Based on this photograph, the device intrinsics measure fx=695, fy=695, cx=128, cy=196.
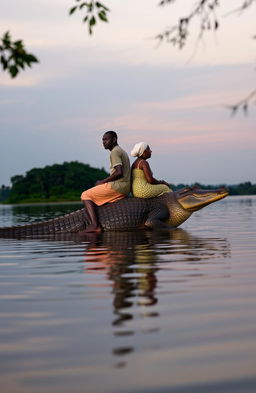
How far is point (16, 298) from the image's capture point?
5664 mm

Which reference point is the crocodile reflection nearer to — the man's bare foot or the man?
the man's bare foot

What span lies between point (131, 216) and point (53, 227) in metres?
1.65

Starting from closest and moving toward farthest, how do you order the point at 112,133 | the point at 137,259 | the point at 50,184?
the point at 137,259 → the point at 112,133 → the point at 50,184

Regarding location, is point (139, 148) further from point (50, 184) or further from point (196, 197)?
point (50, 184)

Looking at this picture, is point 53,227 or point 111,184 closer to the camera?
point 111,184

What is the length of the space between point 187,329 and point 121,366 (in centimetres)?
88

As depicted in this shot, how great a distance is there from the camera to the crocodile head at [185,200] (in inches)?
577

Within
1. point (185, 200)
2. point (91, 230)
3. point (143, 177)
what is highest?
point (143, 177)

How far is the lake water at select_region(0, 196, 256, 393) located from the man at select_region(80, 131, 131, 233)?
555 cm

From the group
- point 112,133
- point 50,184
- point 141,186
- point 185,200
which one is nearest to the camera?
point 112,133

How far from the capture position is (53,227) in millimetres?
14453

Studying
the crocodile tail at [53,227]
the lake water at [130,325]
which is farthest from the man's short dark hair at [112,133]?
the lake water at [130,325]

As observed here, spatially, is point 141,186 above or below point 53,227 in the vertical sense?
above

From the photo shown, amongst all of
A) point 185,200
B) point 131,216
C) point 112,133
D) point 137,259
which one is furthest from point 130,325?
point 185,200
